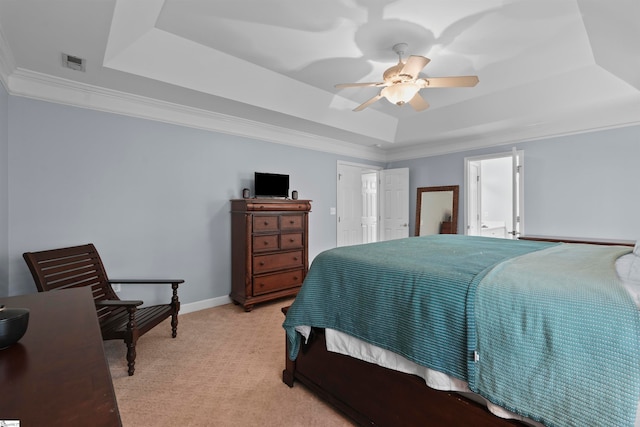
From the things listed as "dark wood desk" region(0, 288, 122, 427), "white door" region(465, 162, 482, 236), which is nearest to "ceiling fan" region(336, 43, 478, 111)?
"dark wood desk" region(0, 288, 122, 427)

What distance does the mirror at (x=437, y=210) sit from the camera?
5.20 metres

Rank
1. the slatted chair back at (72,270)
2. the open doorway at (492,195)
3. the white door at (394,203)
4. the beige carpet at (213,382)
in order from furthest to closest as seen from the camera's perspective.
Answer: the white door at (394,203), the open doorway at (492,195), the slatted chair back at (72,270), the beige carpet at (213,382)

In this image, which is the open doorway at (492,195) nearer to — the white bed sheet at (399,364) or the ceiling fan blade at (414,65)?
the ceiling fan blade at (414,65)

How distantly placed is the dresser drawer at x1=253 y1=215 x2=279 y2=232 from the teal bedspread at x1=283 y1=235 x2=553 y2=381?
1.85m

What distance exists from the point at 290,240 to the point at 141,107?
2.33m

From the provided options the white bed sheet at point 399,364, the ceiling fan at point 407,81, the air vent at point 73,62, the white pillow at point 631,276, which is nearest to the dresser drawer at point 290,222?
the ceiling fan at point 407,81

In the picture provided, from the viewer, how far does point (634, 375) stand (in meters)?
0.90

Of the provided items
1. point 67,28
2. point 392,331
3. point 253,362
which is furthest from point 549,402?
point 67,28

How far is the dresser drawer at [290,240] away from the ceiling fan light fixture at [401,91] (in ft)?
7.17

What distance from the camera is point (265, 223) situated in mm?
3799

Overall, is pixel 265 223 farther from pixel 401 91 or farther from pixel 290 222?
pixel 401 91

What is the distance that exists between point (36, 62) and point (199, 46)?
1.33 meters

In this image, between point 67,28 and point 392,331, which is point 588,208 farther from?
point 67,28

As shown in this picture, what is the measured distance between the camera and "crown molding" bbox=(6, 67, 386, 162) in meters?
2.72
